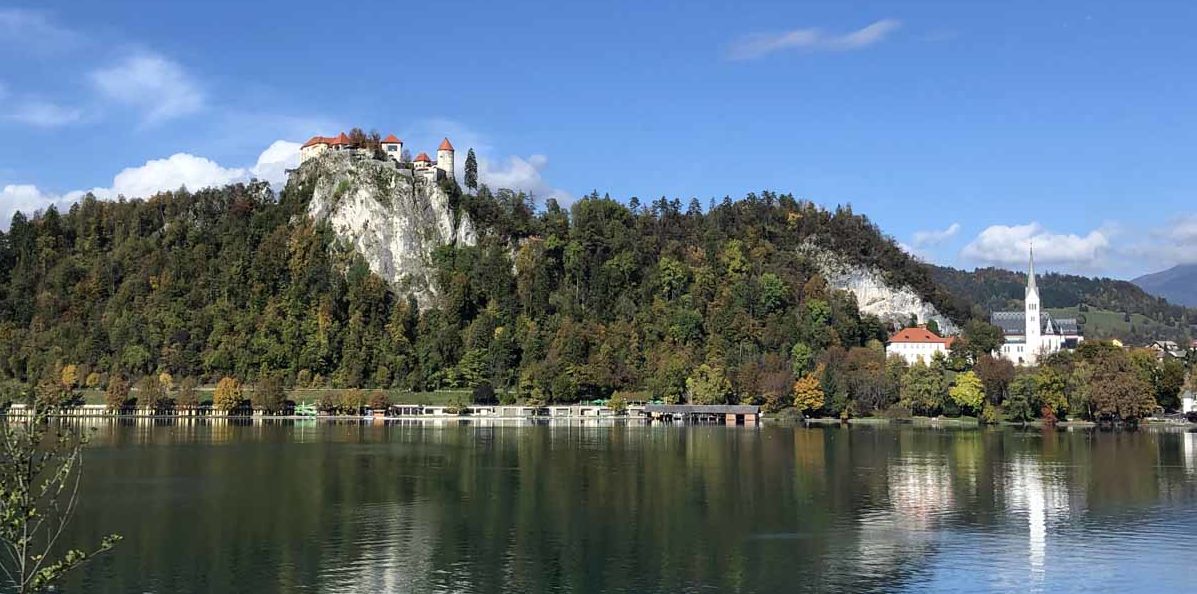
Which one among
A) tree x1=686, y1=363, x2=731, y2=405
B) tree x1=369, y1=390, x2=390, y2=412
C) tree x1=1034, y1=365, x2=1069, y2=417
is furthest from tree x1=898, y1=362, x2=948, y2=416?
tree x1=369, y1=390, x2=390, y2=412

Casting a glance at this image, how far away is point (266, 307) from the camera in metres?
154

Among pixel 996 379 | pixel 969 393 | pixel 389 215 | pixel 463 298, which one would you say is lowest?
pixel 969 393

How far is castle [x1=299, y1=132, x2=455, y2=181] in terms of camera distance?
175 metres

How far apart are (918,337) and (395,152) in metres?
83.3

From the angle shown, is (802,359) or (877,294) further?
(877,294)

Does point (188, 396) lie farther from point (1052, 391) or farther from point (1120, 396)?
point (1120, 396)

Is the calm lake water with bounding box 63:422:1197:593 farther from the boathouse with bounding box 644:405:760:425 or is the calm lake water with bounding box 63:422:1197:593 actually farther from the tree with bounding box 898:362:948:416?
the boathouse with bounding box 644:405:760:425

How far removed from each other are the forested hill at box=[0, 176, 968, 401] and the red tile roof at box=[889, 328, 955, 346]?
5319 millimetres

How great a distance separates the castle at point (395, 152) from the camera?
17488cm

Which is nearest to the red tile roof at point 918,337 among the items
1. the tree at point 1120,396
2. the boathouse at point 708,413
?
the tree at point 1120,396

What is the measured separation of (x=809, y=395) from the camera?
120188 mm

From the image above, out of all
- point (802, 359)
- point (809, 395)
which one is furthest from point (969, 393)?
point (802, 359)

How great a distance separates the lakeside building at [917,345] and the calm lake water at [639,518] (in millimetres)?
62583

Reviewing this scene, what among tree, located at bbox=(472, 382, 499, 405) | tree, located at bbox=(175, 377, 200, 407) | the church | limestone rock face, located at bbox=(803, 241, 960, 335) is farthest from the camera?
limestone rock face, located at bbox=(803, 241, 960, 335)
